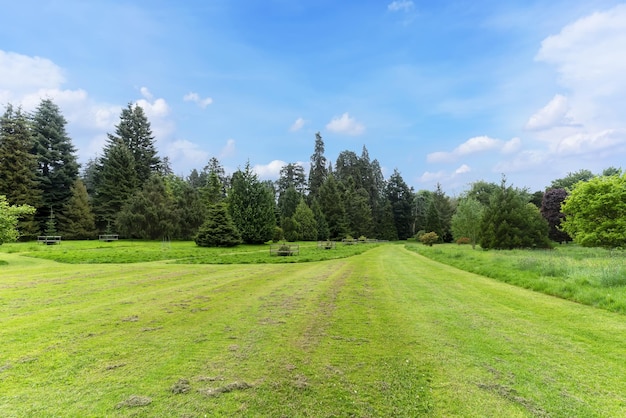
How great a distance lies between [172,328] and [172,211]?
37736 millimetres

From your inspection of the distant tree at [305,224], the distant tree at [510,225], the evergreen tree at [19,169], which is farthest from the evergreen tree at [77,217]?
the distant tree at [510,225]

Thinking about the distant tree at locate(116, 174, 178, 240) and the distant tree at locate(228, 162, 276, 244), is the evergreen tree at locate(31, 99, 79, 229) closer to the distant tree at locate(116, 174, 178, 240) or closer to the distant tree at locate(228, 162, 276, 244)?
the distant tree at locate(116, 174, 178, 240)

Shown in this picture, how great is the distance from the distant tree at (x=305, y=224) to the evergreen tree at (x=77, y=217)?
26.8 m

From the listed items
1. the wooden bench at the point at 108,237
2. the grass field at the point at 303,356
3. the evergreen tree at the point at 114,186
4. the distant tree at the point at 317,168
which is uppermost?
the distant tree at the point at 317,168

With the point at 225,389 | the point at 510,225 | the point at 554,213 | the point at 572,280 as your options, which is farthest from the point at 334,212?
the point at 225,389

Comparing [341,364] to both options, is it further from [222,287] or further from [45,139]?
[45,139]

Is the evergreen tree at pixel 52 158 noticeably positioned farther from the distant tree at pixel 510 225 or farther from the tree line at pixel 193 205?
the distant tree at pixel 510 225

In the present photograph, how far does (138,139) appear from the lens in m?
50.6

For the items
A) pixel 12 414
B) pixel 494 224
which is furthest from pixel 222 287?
pixel 494 224

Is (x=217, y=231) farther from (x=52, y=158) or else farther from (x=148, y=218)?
(x=52, y=158)

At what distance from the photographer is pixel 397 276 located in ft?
40.1

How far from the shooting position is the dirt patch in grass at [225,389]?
3264 millimetres

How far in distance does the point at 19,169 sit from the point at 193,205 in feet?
60.9

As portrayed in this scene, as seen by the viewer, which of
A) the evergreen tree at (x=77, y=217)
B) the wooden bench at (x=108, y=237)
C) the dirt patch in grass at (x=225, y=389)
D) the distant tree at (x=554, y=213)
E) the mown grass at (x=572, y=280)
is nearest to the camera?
the dirt patch in grass at (x=225, y=389)
